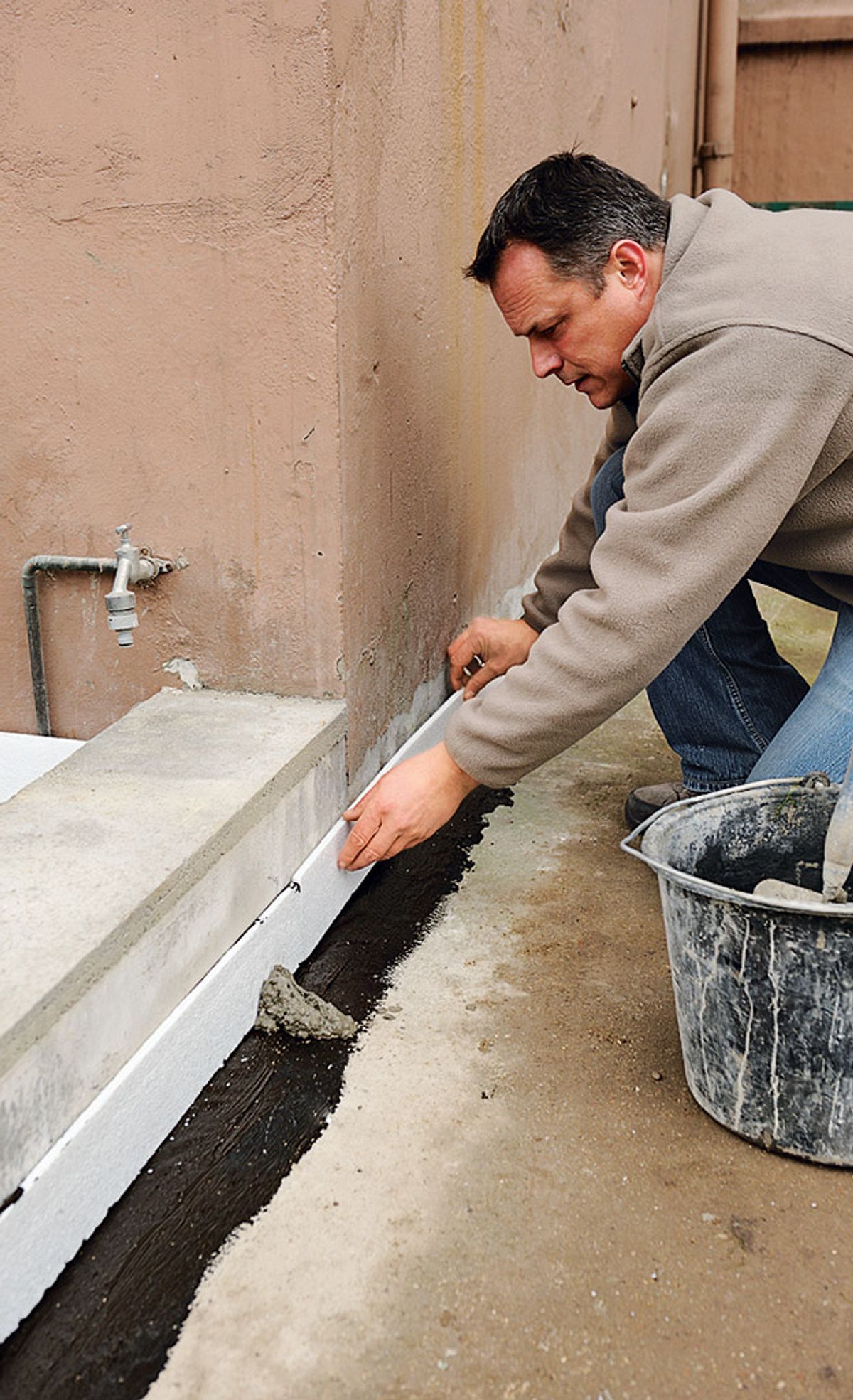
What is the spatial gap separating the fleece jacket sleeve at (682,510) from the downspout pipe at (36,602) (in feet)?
2.93

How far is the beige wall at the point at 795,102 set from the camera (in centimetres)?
753

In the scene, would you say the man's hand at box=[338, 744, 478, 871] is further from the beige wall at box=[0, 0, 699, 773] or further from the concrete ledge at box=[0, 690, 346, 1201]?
the beige wall at box=[0, 0, 699, 773]

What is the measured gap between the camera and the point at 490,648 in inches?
108

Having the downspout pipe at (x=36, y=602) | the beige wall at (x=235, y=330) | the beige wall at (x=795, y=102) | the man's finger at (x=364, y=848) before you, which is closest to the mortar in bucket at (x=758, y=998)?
the man's finger at (x=364, y=848)

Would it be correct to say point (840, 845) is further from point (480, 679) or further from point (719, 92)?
point (719, 92)

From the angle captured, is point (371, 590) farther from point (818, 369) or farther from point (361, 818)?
point (818, 369)

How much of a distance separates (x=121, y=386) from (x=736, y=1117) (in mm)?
1625

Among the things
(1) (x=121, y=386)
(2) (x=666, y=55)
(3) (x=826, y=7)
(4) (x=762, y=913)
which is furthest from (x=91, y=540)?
(3) (x=826, y=7)

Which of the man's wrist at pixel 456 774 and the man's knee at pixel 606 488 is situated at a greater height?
the man's knee at pixel 606 488

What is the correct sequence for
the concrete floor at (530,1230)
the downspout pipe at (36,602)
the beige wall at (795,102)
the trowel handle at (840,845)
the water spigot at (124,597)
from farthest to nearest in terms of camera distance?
the beige wall at (795,102) < the downspout pipe at (36,602) < the water spigot at (124,597) < the trowel handle at (840,845) < the concrete floor at (530,1230)

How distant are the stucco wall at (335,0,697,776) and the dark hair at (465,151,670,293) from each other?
295 mm

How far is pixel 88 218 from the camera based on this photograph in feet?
7.00

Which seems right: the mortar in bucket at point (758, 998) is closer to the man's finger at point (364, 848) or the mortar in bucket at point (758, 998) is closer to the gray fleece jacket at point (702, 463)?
the gray fleece jacket at point (702, 463)

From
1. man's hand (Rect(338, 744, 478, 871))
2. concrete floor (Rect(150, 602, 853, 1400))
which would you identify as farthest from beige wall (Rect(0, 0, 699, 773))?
concrete floor (Rect(150, 602, 853, 1400))
